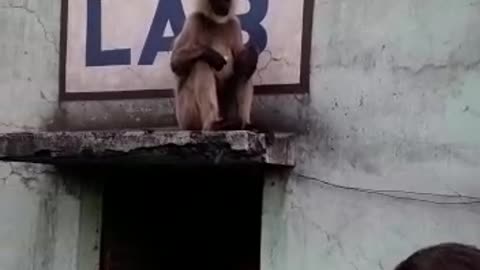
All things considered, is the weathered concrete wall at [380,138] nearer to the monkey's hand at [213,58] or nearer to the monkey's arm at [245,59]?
the monkey's arm at [245,59]

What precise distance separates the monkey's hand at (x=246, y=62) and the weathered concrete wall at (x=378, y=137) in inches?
10.1

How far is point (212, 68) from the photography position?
4.97 m

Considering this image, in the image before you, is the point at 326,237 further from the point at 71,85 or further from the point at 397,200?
the point at 71,85

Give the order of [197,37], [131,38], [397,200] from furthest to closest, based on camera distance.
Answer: [131,38] < [197,37] < [397,200]

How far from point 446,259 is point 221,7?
3635 millimetres

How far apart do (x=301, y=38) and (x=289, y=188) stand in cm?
80

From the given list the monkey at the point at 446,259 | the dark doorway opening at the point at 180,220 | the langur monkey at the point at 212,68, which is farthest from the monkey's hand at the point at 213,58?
the monkey at the point at 446,259

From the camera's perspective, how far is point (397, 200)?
15.5 ft

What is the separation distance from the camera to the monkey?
150cm

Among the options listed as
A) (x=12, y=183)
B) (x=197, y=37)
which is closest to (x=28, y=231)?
(x=12, y=183)

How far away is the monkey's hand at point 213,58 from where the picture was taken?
194 inches

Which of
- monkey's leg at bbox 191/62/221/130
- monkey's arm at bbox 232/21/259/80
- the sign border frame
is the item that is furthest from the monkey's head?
the sign border frame

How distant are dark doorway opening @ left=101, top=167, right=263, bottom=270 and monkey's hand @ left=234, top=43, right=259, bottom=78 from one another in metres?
0.76

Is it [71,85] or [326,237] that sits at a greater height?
[71,85]
